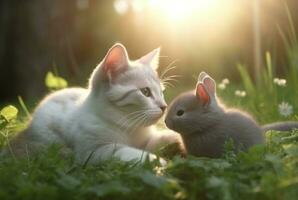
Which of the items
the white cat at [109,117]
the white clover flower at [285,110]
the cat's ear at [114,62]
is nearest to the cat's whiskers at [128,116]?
the white cat at [109,117]

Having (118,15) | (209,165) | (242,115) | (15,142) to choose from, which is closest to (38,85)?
(118,15)

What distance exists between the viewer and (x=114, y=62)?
3531 millimetres

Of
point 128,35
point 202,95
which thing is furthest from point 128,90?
A: point 128,35

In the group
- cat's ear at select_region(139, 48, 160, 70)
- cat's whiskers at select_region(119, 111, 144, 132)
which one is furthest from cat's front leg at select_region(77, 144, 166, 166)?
cat's ear at select_region(139, 48, 160, 70)

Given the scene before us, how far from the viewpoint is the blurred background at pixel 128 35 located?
8.75 meters

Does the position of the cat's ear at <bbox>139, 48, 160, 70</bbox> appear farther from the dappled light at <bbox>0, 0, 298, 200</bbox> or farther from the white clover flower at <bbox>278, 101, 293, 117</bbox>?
the white clover flower at <bbox>278, 101, 293, 117</bbox>

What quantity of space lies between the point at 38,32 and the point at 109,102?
5.60 m

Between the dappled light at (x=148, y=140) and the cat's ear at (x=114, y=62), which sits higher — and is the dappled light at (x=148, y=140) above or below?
below

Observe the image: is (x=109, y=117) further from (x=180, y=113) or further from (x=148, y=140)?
(x=180, y=113)

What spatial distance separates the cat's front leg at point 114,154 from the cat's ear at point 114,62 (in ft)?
1.51

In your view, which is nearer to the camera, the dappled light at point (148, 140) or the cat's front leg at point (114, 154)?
the dappled light at point (148, 140)

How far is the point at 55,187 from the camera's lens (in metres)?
2.31

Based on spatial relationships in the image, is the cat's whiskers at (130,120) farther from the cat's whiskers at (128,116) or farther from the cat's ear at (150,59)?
the cat's ear at (150,59)

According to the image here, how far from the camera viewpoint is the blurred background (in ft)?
28.7
